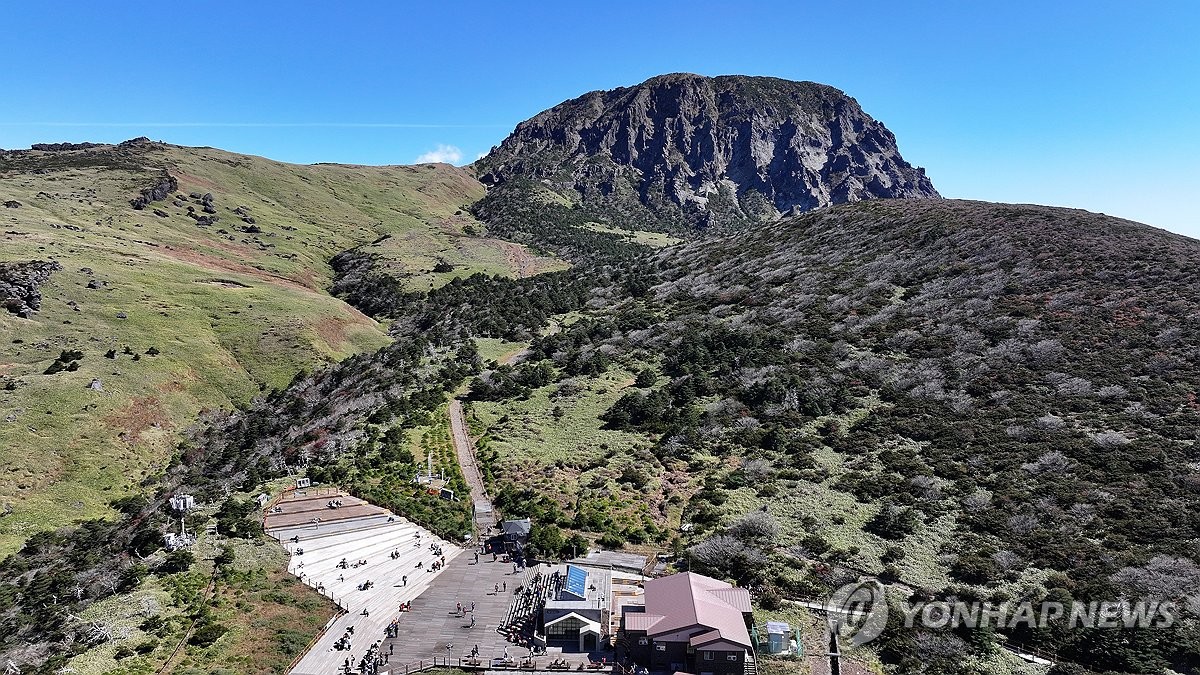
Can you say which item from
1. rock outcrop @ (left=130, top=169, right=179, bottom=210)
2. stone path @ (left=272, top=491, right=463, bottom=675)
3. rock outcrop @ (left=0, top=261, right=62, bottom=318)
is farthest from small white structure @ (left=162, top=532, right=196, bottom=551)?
rock outcrop @ (left=130, top=169, right=179, bottom=210)

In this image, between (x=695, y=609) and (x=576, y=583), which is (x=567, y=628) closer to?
(x=576, y=583)

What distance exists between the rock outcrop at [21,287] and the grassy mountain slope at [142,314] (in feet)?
4.95

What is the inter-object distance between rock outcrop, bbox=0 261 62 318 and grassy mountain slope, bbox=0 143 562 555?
59.4 inches

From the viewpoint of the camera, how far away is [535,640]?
107 ft

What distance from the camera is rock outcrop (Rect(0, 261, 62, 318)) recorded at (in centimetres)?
8336

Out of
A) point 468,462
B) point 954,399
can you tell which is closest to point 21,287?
point 468,462

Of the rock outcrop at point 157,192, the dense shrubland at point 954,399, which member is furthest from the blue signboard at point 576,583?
the rock outcrop at point 157,192

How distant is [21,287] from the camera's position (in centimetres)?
8512

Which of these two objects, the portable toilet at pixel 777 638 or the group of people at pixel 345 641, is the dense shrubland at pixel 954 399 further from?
the group of people at pixel 345 641

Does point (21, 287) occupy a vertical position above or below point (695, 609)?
above

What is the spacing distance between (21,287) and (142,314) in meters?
14.3

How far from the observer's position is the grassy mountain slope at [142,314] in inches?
2486

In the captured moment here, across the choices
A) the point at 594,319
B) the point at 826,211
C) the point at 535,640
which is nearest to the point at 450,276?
the point at 594,319

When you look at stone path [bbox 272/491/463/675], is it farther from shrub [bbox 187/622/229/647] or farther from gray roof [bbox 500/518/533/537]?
shrub [bbox 187/622/229/647]
